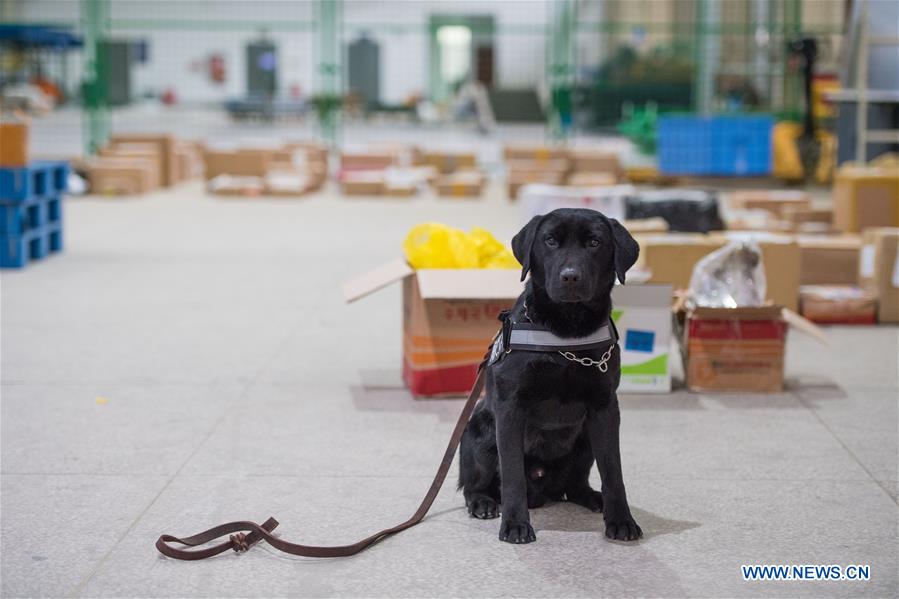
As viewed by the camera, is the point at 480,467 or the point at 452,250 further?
the point at 452,250

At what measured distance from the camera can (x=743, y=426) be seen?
470 centimetres

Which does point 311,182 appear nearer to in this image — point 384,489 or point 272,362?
point 272,362

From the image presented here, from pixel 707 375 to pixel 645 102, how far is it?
16460mm

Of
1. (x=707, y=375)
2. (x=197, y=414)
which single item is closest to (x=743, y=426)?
(x=707, y=375)

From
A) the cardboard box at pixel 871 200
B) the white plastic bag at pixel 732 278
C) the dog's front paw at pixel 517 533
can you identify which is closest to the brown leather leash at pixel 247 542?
the dog's front paw at pixel 517 533

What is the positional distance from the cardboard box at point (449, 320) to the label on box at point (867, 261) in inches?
109

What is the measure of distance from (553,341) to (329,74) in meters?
15.9

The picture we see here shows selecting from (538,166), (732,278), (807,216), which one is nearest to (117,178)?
(538,166)

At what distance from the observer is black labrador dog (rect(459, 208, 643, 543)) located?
10.6 ft

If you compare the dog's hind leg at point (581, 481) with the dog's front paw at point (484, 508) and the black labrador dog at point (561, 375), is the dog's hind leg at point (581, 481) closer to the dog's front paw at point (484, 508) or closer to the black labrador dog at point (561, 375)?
the black labrador dog at point (561, 375)

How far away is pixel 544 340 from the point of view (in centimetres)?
326

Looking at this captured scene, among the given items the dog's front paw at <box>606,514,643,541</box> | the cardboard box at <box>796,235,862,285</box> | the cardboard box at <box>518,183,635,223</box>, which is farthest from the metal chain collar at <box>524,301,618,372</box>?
the cardboard box at <box>518,183,635,223</box>

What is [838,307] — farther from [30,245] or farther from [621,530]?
[30,245]

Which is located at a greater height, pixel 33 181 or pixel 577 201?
pixel 33 181
